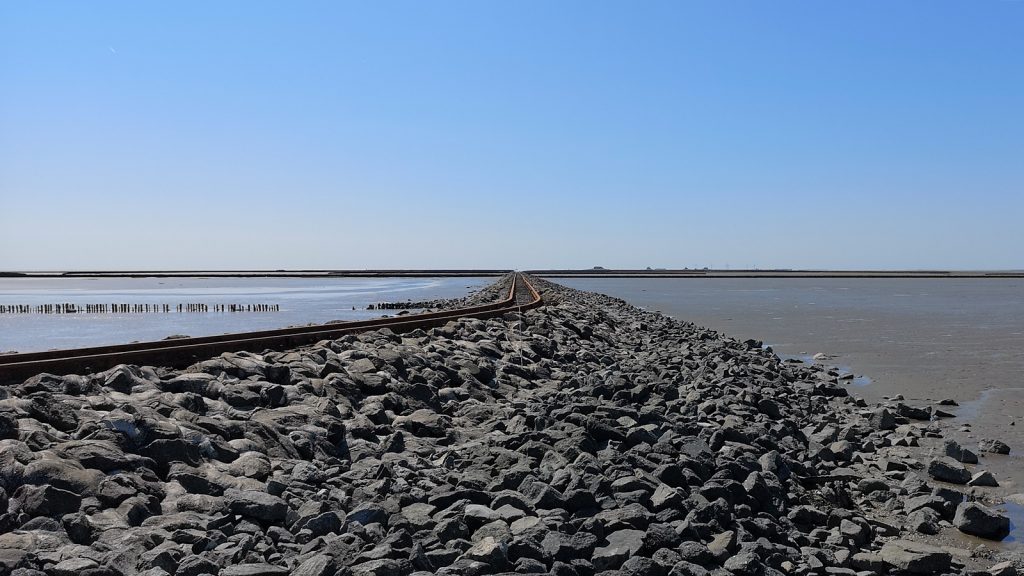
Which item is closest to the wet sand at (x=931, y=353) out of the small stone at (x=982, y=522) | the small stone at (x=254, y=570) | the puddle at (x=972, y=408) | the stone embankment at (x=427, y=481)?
the puddle at (x=972, y=408)

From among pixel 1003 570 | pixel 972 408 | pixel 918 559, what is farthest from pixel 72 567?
pixel 972 408

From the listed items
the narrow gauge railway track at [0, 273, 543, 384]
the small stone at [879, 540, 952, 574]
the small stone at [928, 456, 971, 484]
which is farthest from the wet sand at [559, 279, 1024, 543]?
the narrow gauge railway track at [0, 273, 543, 384]

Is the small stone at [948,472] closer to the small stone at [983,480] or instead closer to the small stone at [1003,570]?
the small stone at [983,480]

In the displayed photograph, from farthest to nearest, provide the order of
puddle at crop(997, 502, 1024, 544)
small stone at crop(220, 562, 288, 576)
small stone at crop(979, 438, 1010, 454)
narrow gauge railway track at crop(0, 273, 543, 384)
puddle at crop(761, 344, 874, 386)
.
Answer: puddle at crop(761, 344, 874, 386) < small stone at crop(979, 438, 1010, 454) < narrow gauge railway track at crop(0, 273, 543, 384) < puddle at crop(997, 502, 1024, 544) < small stone at crop(220, 562, 288, 576)

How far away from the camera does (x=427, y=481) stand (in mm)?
5320

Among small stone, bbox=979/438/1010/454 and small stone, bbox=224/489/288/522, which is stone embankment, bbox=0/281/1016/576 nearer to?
small stone, bbox=224/489/288/522

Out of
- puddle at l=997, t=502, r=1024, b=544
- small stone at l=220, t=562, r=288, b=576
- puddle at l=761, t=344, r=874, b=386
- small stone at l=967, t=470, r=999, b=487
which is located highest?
small stone at l=220, t=562, r=288, b=576

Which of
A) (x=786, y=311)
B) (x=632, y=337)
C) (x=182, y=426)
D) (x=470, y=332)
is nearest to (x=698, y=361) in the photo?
(x=470, y=332)

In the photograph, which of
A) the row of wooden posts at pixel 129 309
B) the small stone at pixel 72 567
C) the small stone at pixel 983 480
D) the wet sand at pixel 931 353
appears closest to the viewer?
the small stone at pixel 72 567

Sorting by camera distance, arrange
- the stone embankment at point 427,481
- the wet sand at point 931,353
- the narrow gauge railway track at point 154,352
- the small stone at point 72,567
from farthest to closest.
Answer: the wet sand at point 931,353 < the narrow gauge railway track at point 154,352 < the stone embankment at point 427,481 < the small stone at point 72,567

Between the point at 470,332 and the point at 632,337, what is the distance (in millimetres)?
8050

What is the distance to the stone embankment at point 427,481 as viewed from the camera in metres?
4.03

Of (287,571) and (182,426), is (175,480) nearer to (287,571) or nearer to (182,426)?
(182,426)

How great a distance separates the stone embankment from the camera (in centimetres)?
403
